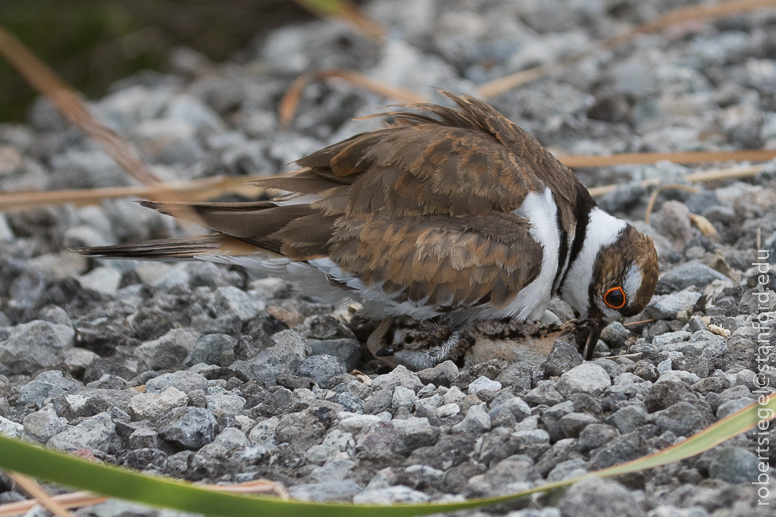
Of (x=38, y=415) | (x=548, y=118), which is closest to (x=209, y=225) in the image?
(x=38, y=415)

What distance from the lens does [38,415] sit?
9.77ft

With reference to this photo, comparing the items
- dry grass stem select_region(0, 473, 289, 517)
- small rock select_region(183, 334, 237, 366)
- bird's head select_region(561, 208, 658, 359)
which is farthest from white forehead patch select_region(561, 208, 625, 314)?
dry grass stem select_region(0, 473, 289, 517)

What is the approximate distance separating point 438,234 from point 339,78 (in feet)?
10.5

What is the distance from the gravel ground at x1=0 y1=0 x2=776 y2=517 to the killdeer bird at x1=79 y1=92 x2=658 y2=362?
0.29 meters

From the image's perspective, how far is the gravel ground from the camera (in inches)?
101

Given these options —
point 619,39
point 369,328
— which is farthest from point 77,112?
point 619,39

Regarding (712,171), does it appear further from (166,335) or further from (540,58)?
(166,335)

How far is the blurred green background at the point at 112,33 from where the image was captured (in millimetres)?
8070

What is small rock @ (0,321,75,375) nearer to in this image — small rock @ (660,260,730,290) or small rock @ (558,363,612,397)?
small rock @ (558,363,612,397)

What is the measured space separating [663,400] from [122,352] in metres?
2.27

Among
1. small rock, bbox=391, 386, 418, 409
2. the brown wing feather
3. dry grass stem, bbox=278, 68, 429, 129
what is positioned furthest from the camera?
dry grass stem, bbox=278, 68, 429, 129

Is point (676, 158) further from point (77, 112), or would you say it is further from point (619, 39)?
point (77, 112)

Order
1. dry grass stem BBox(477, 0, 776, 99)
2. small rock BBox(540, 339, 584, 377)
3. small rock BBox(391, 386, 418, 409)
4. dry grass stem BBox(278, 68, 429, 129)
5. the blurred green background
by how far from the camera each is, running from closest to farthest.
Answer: small rock BBox(391, 386, 418, 409) → small rock BBox(540, 339, 584, 377) → dry grass stem BBox(278, 68, 429, 129) → dry grass stem BBox(477, 0, 776, 99) → the blurred green background

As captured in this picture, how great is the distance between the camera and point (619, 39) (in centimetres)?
646
